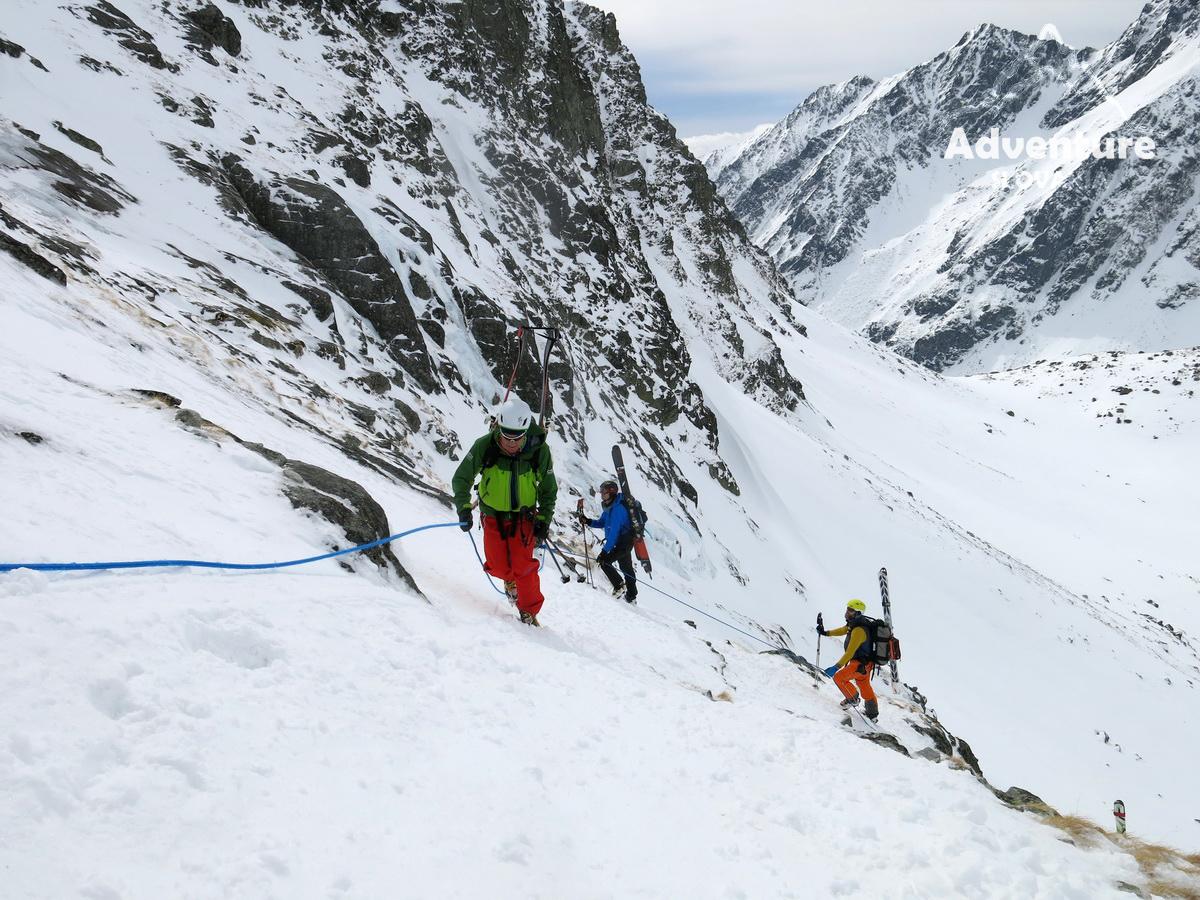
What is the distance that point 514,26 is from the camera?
4422 centimetres

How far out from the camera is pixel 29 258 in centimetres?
1073

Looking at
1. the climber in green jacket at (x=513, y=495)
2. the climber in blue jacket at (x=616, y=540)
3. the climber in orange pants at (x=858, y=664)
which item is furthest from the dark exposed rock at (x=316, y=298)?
the climber in orange pants at (x=858, y=664)

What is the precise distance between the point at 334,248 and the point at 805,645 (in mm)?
19030

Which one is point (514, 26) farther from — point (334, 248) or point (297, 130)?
point (334, 248)

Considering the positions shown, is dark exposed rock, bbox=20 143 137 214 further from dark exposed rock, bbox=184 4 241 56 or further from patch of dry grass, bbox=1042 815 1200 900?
patch of dry grass, bbox=1042 815 1200 900

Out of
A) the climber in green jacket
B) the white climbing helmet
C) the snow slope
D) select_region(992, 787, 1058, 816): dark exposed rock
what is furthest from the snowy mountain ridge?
the white climbing helmet

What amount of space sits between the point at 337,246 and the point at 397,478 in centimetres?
1058

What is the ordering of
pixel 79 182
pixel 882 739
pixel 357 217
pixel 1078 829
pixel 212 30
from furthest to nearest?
pixel 212 30 → pixel 357 217 → pixel 79 182 → pixel 882 739 → pixel 1078 829

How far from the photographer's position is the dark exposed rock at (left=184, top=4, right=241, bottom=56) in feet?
81.9

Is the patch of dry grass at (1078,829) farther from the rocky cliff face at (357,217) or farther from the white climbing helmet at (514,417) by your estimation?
the rocky cliff face at (357,217)

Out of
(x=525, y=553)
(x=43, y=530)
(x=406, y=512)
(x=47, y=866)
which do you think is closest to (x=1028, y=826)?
(x=525, y=553)

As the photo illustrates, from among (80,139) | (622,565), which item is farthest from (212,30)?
(622,565)

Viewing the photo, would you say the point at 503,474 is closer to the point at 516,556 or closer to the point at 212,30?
the point at 516,556

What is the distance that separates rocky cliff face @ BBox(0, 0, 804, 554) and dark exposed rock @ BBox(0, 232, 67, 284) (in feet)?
0.11
